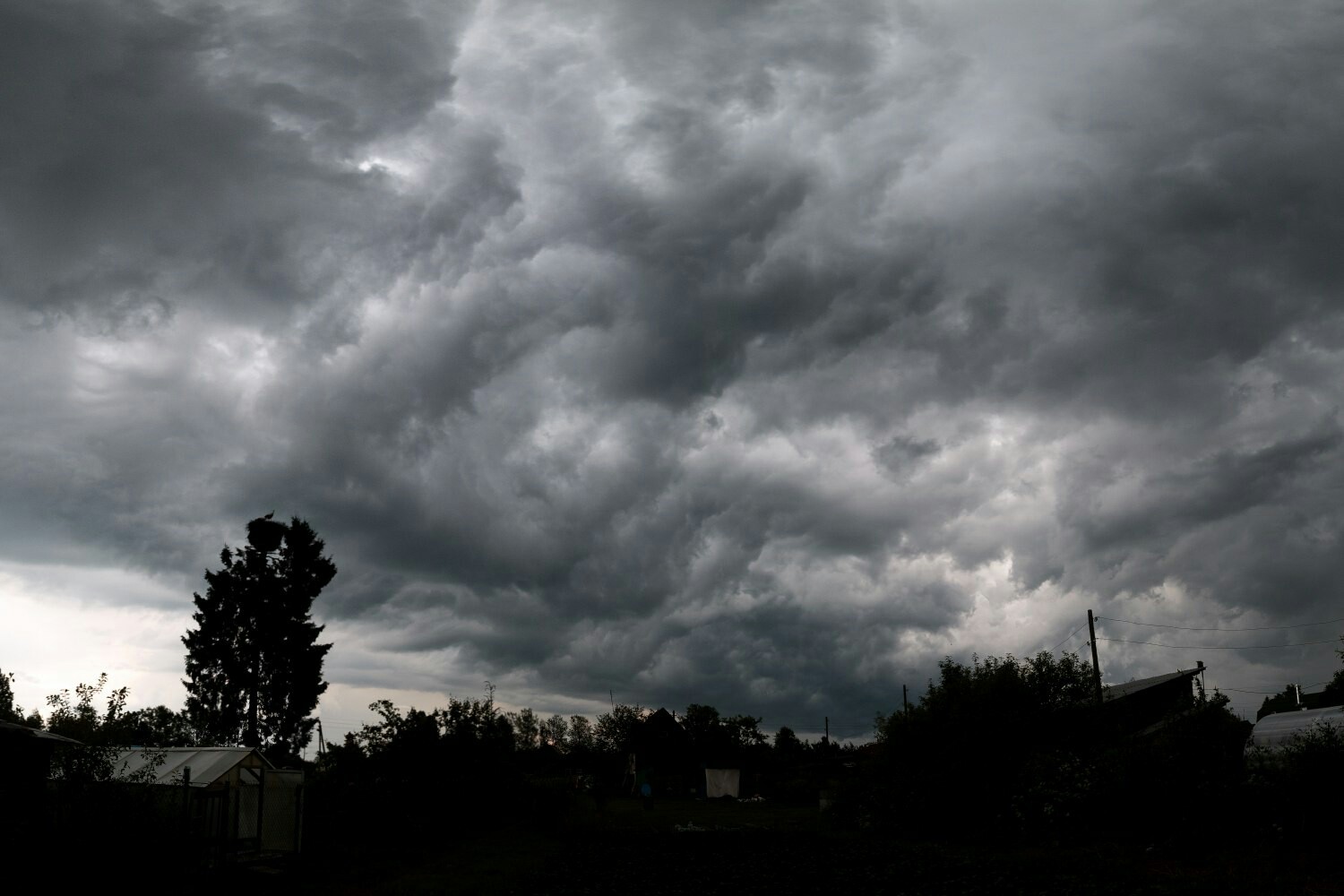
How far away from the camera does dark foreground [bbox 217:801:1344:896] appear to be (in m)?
21.9

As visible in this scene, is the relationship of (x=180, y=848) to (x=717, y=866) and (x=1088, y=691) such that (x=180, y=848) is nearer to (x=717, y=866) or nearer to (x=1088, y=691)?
(x=717, y=866)

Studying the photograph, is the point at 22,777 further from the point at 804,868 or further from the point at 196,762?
the point at 804,868

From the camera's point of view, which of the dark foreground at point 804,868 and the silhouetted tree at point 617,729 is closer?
the dark foreground at point 804,868

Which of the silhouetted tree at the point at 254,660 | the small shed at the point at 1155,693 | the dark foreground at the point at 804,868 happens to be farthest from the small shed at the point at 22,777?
the small shed at the point at 1155,693

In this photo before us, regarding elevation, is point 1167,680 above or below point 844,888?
above

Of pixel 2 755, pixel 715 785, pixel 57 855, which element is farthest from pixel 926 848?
pixel 715 785

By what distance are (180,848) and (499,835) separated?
78.0 feet

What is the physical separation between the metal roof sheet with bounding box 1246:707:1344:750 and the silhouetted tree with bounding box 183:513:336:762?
43748mm

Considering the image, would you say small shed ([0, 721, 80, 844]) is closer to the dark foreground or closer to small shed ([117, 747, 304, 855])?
small shed ([117, 747, 304, 855])

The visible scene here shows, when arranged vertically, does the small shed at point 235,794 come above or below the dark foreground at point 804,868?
above

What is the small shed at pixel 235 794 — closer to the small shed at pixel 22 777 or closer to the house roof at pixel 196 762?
the house roof at pixel 196 762

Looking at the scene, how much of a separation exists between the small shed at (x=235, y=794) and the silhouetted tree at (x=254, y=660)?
71.5ft

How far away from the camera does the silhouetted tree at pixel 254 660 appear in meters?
49.8

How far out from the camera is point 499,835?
4166 cm
